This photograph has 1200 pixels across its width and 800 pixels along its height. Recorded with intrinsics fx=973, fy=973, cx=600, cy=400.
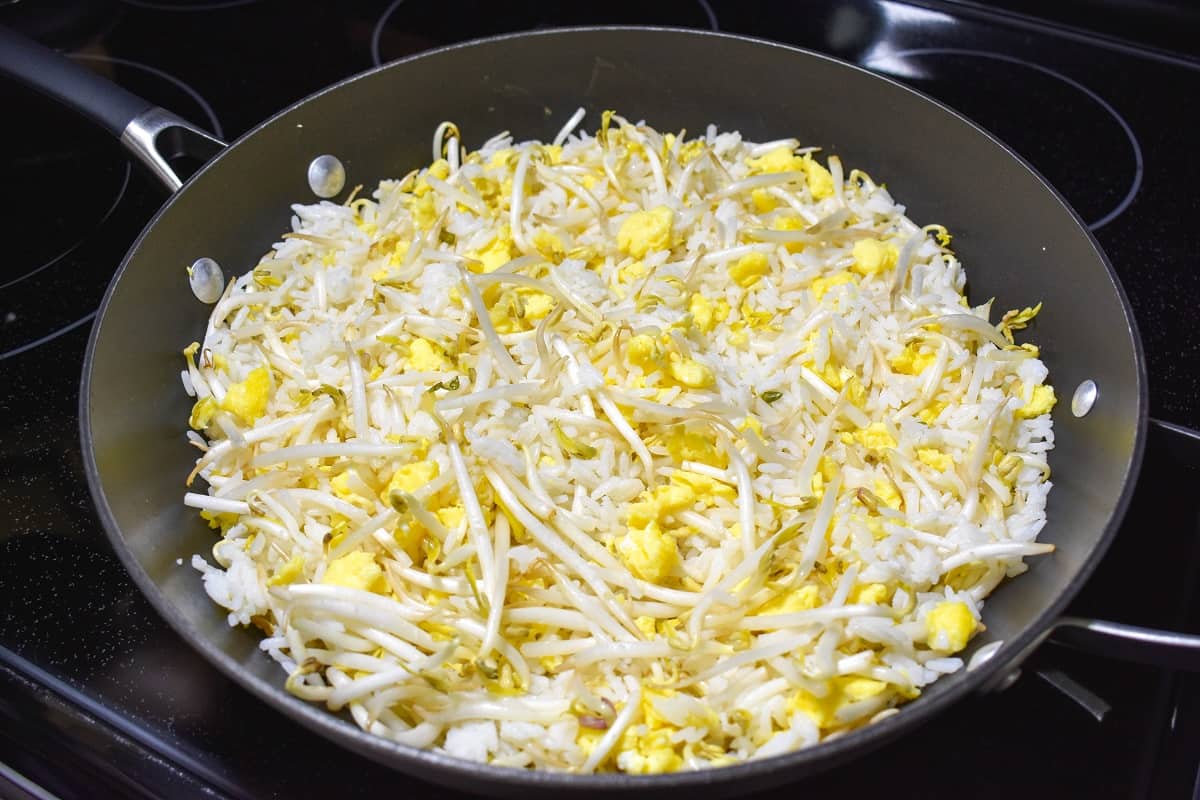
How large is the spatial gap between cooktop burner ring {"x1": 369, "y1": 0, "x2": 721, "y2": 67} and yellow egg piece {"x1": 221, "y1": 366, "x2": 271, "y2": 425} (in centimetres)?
91

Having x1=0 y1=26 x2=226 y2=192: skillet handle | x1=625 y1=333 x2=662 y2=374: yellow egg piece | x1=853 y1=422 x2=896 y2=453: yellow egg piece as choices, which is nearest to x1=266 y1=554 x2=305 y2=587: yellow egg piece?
x1=625 y1=333 x2=662 y2=374: yellow egg piece

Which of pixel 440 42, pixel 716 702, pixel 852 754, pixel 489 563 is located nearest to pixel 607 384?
pixel 489 563

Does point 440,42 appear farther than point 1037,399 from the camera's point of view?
Yes

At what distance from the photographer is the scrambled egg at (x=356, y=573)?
111 centimetres

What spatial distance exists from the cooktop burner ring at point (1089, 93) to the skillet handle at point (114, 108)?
4.18ft

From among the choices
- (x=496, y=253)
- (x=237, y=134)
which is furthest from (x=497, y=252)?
(x=237, y=134)

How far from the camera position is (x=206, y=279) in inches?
55.9

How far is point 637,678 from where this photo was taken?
1065 mm

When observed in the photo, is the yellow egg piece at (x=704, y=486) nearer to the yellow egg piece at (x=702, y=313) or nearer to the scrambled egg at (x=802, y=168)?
the yellow egg piece at (x=702, y=313)

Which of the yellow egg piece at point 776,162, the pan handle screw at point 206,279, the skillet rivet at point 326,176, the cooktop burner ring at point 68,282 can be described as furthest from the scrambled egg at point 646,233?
the cooktop burner ring at point 68,282

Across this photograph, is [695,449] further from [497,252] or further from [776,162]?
[776,162]

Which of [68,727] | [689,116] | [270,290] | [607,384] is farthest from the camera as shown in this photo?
[689,116]

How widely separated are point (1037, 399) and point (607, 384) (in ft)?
1.91

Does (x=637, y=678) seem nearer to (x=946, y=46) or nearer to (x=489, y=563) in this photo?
(x=489, y=563)
